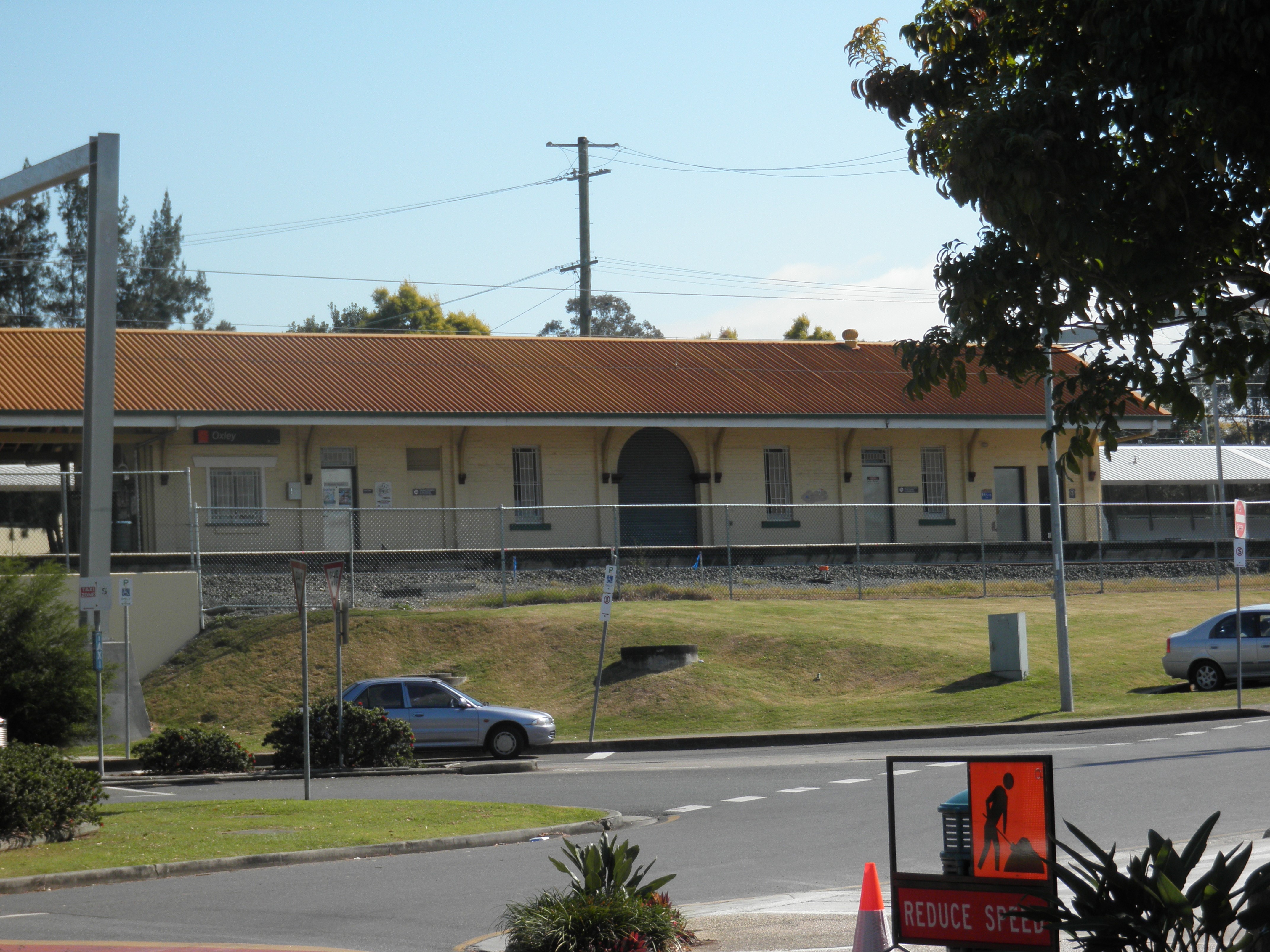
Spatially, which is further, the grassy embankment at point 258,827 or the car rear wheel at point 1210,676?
the car rear wheel at point 1210,676

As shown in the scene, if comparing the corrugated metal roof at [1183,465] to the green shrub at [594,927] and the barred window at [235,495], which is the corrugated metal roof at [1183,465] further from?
the green shrub at [594,927]

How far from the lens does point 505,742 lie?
21.9 meters

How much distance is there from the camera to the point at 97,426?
17.8m

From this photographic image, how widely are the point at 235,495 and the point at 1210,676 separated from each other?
21859 millimetres

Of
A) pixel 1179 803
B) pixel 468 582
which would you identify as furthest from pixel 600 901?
pixel 468 582

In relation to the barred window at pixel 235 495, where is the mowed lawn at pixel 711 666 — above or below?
below

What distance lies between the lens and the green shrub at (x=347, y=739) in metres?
20.4

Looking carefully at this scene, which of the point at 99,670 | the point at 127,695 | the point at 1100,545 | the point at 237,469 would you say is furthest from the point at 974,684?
the point at 237,469

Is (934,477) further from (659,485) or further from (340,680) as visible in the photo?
(340,680)

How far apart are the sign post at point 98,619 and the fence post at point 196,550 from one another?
6.41m

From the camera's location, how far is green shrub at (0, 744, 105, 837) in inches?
495

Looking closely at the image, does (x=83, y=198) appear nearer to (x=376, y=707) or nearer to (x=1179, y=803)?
(x=376, y=707)

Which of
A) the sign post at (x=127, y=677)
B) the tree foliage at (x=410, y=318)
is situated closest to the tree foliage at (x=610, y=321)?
the tree foliage at (x=410, y=318)

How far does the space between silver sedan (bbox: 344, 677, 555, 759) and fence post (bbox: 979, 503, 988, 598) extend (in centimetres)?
1455
